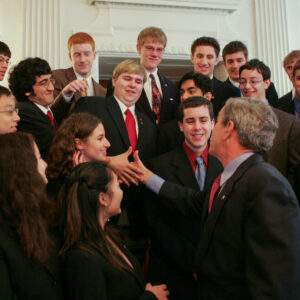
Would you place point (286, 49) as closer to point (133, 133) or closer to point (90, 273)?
point (133, 133)

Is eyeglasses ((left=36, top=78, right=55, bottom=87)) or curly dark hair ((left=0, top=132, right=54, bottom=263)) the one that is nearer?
curly dark hair ((left=0, top=132, right=54, bottom=263))

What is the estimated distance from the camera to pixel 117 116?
Answer: 2.79 meters

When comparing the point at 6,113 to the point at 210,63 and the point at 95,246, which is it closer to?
the point at 95,246

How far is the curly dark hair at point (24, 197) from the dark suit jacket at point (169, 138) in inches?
50.9

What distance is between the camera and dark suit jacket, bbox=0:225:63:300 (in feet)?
4.71

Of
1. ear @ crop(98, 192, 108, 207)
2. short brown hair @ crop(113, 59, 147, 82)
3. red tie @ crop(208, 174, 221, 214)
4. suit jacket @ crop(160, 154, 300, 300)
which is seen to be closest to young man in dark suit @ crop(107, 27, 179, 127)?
short brown hair @ crop(113, 59, 147, 82)

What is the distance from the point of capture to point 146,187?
2.40 meters

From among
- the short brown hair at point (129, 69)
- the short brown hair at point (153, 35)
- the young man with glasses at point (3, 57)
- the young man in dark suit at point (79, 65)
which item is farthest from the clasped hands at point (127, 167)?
the short brown hair at point (153, 35)

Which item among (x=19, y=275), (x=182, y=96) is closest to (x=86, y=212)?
(x=19, y=275)

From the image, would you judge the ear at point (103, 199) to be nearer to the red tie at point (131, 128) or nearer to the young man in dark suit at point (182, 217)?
the young man in dark suit at point (182, 217)

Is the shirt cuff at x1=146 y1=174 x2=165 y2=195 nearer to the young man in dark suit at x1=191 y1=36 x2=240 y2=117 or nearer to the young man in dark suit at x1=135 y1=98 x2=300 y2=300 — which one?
the young man in dark suit at x1=135 y1=98 x2=300 y2=300

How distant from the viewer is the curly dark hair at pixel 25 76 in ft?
9.42

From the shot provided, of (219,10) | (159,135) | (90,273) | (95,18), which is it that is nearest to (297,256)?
(90,273)

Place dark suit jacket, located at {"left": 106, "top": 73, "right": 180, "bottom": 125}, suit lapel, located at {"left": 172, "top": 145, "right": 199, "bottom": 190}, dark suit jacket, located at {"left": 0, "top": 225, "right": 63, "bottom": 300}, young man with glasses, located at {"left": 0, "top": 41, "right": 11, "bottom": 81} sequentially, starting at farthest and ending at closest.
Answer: dark suit jacket, located at {"left": 106, "top": 73, "right": 180, "bottom": 125} → young man with glasses, located at {"left": 0, "top": 41, "right": 11, "bottom": 81} → suit lapel, located at {"left": 172, "top": 145, "right": 199, "bottom": 190} → dark suit jacket, located at {"left": 0, "top": 225, "right": 63, "bottom": 300}
